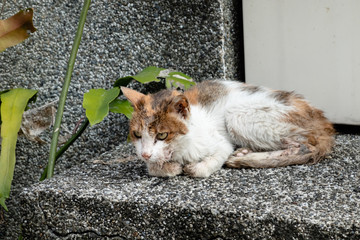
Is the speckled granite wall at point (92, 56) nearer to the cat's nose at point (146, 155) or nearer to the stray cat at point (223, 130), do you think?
the stray cat at point (223, 130)

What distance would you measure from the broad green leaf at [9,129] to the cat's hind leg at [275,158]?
1181 millimetres

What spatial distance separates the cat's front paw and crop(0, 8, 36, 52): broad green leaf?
43.9 inches

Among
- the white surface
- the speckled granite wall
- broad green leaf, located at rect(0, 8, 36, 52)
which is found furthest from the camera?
the speckled granite wall

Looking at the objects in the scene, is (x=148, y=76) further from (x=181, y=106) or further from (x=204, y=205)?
(x=204, y=205)

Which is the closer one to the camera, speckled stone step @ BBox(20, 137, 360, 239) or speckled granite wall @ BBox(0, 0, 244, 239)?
speckled stone step @ BBox(20, 137, 360, 239)

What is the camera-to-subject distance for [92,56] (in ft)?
12.8

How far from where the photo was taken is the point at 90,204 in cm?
268

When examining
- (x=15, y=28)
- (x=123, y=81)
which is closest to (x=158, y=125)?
(x=123, y=81)

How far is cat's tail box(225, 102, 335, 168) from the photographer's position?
2.96 metres

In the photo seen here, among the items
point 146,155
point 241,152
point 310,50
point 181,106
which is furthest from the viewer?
point 310,50

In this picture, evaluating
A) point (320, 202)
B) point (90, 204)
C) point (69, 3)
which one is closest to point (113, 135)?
point (69, 3)

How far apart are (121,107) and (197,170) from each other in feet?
2.04

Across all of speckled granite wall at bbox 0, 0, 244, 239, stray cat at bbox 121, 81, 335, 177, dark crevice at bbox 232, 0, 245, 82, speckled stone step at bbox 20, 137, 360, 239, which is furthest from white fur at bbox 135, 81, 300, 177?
dark crevice at bbox 232, 0, 245, 82

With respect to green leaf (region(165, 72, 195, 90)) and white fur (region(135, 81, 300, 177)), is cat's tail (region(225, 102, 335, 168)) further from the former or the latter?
green leaf (region(165, 72, 195, 90))
